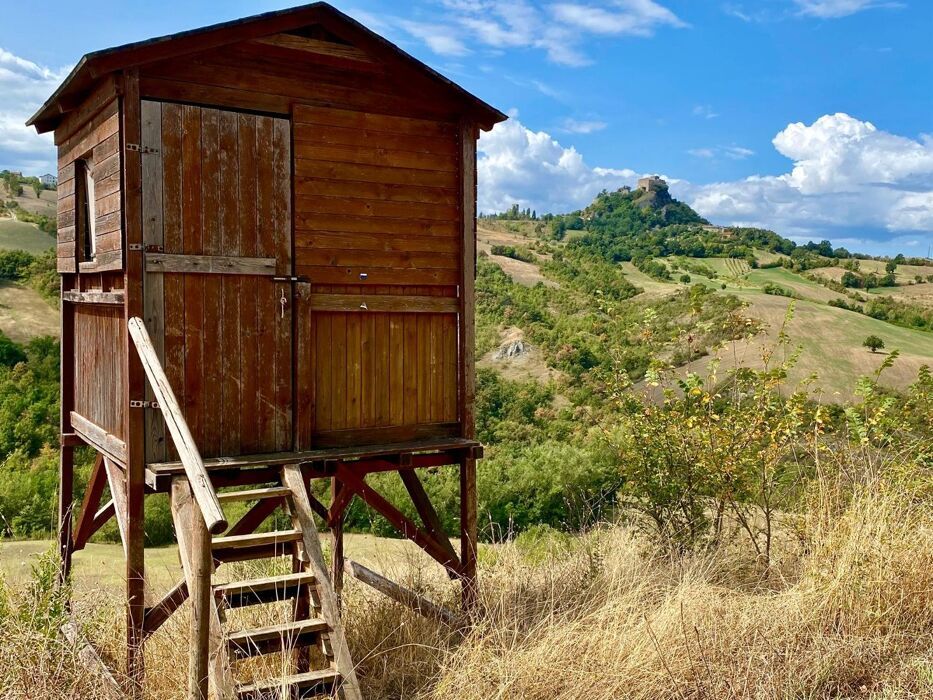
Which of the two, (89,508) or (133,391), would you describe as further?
(89,508)

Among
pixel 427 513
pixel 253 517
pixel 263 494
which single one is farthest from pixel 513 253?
pixel 263 494

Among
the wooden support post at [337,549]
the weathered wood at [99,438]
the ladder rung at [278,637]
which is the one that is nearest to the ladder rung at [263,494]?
the ladder rung at [278,637]

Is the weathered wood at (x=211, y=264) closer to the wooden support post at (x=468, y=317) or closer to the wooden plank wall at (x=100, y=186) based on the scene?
the wooden plank wall at (x=100, y=186)

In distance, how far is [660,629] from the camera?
6.76 m

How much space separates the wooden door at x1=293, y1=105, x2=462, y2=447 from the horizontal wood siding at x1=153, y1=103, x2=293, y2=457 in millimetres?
186

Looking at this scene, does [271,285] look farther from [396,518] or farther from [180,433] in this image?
[396,518]

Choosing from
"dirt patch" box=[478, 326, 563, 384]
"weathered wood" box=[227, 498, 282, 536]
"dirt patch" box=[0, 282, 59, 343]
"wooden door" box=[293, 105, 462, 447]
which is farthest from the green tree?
"dirt patch" box=[0, 282, 59, 343]

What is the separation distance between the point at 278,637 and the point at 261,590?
1.42 feet

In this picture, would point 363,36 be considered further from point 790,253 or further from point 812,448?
point 790,253

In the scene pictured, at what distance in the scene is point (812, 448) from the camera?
9.67 meters

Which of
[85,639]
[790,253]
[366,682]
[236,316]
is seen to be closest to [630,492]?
[366,682]

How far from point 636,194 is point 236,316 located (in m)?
44.3

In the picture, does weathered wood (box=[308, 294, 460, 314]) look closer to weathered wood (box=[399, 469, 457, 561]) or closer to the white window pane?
weathered wood (box=[399, 469, 457, 561])

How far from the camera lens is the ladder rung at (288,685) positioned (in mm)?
5461
